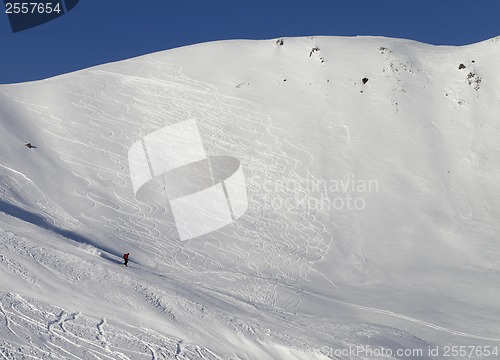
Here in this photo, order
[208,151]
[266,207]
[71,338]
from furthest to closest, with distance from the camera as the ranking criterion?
[208,151], [266,207], [71,338]

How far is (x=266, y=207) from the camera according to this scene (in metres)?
26.8

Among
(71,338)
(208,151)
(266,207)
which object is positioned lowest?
(71,338)

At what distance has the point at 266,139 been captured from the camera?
33.4m

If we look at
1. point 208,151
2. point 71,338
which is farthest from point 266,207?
point 71,338

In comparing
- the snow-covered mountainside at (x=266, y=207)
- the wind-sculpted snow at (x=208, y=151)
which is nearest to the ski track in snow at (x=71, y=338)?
the snow-covered mountainside at (x=266, y=207)

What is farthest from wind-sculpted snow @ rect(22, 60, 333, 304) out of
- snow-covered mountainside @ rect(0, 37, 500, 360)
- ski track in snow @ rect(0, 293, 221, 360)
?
ski track in snow @ rect(0, 293, 221, 360)

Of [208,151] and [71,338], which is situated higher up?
[208,151]

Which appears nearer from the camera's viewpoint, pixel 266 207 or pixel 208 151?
pixel 266 207

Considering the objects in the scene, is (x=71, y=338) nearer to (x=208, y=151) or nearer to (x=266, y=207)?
(x=266, y=207)

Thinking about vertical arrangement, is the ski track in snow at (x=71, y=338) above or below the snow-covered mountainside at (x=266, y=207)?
below

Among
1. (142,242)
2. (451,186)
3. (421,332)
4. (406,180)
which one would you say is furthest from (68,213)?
(451,186)

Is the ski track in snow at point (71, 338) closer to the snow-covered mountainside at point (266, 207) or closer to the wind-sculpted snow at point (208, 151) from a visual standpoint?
the snow-covered mountainside at point (266, 207)

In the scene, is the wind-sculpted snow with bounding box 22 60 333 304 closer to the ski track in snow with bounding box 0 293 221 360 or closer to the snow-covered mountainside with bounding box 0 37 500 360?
the snow-covered mountainside with bounding box 0 37 500 360

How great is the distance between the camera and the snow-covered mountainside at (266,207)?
11734mm
